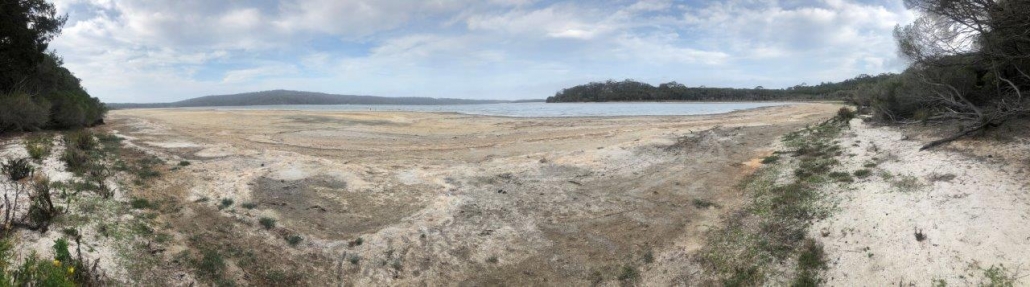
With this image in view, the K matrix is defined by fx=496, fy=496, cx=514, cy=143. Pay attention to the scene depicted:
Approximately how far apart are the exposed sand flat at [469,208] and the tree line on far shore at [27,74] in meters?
2.49

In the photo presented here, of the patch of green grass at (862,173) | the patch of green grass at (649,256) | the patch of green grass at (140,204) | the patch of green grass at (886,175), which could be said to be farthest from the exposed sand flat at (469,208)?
the patch of green grass at (886,175)

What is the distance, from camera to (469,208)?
983 centimetres

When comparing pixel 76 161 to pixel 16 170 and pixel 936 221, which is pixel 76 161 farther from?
pixel 936 221

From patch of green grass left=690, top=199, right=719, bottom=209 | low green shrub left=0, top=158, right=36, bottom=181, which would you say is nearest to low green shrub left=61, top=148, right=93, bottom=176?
low green shrub left=0, top=158, right=36, bottom=181

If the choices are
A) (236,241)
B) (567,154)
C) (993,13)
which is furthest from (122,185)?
(993,13)

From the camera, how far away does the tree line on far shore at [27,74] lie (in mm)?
13133

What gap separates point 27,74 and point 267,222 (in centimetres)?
1488

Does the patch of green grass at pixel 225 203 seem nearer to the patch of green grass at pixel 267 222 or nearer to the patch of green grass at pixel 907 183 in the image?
the patch of green grass at pixel 267 222

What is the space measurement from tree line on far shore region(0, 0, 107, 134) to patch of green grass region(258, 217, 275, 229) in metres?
→ 9.46

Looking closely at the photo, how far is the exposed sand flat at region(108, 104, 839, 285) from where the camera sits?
24.8ft

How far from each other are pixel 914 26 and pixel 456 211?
1185 cm

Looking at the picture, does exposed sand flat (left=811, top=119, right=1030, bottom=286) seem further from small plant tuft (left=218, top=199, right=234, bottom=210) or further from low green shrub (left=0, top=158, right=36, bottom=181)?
low green shrub (left=0, top=158, right=36, bottom=181)

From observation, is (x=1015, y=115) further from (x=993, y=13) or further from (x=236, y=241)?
(x=236, y=241)

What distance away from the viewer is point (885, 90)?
16.9 m
